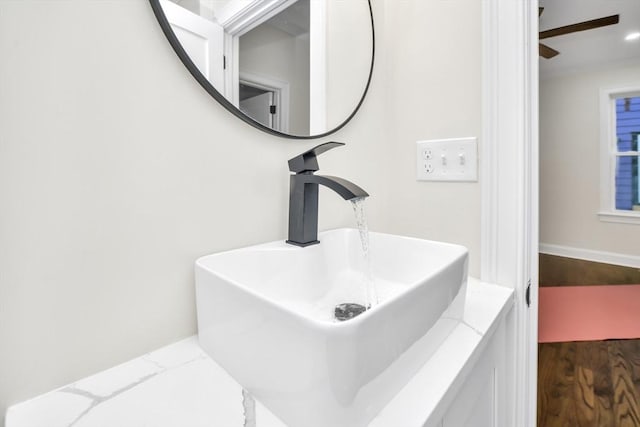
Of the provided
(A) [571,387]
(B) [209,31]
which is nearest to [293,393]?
(B) [209,31]

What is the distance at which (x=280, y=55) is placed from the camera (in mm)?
706

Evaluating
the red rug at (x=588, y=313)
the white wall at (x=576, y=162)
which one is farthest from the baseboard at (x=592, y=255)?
the red rug at (x=588, y=313)

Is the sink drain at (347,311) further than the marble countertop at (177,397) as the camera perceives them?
Yes

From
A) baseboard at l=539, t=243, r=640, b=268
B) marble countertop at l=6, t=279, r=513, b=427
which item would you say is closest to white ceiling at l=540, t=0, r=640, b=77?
baseboard at l=539, t=243, r=640, b=268

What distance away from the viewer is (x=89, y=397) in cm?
40

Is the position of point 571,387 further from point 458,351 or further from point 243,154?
point 243,154

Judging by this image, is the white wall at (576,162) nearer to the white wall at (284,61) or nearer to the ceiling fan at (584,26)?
the ceiling fan at (584,26)

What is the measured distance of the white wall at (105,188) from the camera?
1.25ft

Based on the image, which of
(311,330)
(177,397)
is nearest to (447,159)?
(311,330)

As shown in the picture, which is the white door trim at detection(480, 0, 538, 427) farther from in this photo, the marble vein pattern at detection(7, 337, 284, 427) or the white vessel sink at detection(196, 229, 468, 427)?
the marble vein pattern at detection(7, 337, 284, 427)

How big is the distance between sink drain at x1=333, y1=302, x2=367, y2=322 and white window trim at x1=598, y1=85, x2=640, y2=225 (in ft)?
14.4

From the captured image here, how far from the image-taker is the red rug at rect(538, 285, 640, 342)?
1995mm

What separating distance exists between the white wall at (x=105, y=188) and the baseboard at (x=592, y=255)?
4.56 meters

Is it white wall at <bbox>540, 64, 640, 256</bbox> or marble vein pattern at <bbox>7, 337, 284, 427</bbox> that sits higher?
white wall at <bbox>540, 64, 640, 256</bbox>
